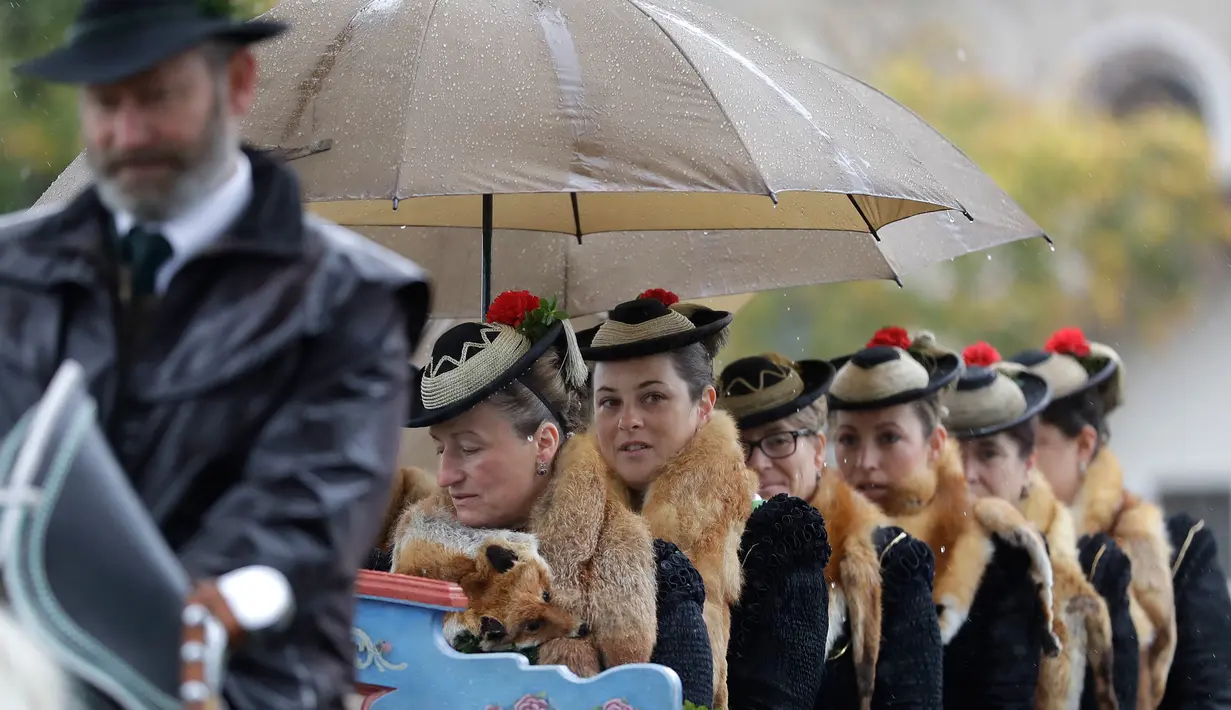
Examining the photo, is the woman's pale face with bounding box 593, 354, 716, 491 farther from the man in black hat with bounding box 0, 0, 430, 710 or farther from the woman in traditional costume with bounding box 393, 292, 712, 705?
the man in black hat with bounding box 0, 0, 430, 710

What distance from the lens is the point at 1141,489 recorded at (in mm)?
20797

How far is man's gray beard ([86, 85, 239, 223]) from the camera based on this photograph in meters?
2.43

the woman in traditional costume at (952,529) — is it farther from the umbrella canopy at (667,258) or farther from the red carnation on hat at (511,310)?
the red carnation on hat at (511,310)

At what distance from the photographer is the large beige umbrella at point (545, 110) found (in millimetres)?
3990

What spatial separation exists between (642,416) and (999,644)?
181 cm

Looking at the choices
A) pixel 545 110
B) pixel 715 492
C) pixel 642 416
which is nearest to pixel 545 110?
pixel 545 110

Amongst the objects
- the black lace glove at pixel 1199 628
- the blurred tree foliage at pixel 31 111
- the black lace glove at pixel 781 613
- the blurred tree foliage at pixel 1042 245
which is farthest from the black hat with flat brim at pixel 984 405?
the blurred tree foliage at pixel 1042 245

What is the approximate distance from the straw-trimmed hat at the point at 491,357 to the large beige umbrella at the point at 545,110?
0.31 meters

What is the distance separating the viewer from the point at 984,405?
21.1ft

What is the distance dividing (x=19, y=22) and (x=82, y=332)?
7.87m

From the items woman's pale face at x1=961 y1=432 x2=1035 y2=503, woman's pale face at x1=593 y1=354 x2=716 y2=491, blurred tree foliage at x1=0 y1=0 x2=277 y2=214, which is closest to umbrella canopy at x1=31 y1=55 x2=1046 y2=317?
woman's pale face at x1=961 y1=432 x2=1035 y2=503

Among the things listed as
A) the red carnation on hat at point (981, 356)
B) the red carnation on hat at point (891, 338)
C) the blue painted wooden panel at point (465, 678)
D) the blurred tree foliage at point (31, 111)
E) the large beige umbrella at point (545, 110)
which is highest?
the large beige umbrella at point (545, 110)

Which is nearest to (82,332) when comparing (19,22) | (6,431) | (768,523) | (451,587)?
(6,431)

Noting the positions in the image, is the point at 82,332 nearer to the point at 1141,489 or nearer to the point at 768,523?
the point at 768,523
